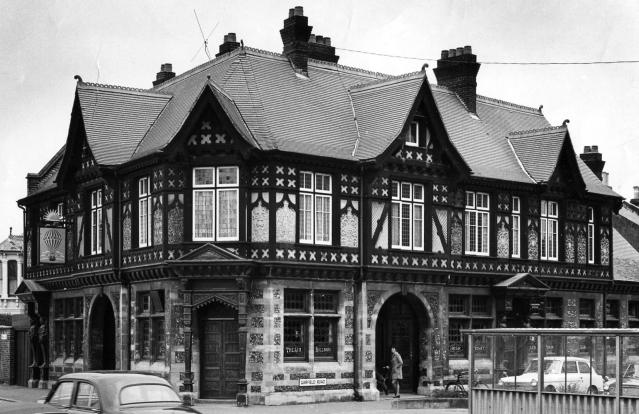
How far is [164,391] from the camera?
18.3 metres

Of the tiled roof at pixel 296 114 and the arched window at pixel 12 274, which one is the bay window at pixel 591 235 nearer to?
the tiled roof at pixel 296 114

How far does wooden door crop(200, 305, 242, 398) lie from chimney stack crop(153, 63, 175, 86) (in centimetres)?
1431

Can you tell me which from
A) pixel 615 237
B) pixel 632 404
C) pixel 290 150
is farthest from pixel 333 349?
pixel 615 237

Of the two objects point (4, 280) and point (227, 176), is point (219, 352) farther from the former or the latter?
point (4, 280)

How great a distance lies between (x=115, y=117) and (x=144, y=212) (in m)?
4.26

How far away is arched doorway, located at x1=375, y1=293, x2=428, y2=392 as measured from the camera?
3644 cm

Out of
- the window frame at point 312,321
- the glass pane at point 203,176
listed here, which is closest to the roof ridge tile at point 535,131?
the window frame at point 312,321

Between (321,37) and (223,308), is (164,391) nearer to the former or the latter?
(223,308)

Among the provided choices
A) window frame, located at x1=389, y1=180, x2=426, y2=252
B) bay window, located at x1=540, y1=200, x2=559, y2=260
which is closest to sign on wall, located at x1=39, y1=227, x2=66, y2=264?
window frame, located at x1=389, y1=180, x2=426, y2=252

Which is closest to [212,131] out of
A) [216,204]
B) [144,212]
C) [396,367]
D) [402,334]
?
[216,204]

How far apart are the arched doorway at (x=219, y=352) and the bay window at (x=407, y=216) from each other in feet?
19.5

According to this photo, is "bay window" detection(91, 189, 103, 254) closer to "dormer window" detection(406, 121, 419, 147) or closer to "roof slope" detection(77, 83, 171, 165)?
"roof slope" detection(77, 83, 171, 165)

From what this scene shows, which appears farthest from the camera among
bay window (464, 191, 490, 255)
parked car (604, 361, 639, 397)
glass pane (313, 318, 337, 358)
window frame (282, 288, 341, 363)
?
bay window (464, 191, 490, 255)

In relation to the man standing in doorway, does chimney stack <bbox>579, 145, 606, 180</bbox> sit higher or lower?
higher
